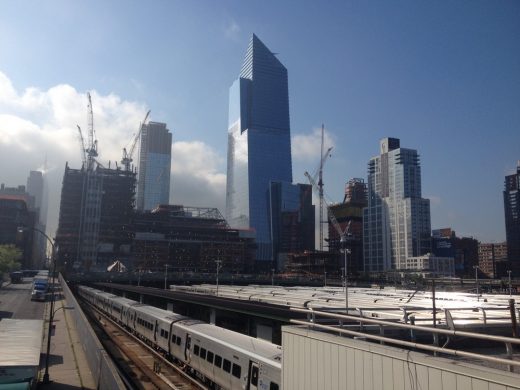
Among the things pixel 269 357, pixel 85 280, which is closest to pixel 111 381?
pixel 269 357

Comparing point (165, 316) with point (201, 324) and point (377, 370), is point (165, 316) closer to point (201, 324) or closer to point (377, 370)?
point (201, 324)

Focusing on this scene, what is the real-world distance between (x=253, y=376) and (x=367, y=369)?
1147 cm

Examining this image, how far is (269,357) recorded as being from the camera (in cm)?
2088

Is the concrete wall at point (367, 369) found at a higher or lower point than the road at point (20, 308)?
higher

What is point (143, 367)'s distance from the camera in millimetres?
35594

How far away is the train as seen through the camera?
20.7 metres

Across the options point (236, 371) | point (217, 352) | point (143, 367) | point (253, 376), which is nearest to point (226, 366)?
point (236, 371)

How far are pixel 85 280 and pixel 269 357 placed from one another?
145 metres

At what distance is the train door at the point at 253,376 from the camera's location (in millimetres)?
20922

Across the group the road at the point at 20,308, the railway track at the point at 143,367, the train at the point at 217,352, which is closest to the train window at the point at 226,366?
the train at the point at 217,352

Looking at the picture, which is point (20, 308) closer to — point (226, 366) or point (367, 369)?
point (226, 366)

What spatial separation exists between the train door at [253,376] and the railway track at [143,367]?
6.95 m

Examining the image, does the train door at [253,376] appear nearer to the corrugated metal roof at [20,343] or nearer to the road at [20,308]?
the corrugated metal roof at [20,343]

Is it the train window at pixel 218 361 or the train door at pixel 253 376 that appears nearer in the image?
the train door at pixel 253 376
